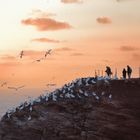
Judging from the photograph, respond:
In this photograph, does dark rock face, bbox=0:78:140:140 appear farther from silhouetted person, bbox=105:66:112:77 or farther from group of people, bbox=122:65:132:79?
silhouetted person, bbox=105:66:112:77

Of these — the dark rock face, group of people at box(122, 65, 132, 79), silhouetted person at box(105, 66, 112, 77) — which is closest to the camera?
the dark rock face

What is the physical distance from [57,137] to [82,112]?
432 centimetres

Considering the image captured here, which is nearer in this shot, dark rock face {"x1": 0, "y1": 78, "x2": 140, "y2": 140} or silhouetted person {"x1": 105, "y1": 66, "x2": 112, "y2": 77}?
dark rock face {"x1": 0, "y1": 78, "x2": 140, "y2": 140}

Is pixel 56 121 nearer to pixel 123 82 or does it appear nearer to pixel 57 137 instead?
pixel 57 137

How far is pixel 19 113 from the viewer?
3150 inches

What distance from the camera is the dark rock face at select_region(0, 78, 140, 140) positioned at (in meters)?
70.0

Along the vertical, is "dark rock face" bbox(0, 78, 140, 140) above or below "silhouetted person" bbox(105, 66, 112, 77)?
below

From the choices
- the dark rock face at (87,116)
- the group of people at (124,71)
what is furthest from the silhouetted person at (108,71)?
the dark rock face at (87,116)

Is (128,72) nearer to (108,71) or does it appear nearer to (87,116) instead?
(108,71)

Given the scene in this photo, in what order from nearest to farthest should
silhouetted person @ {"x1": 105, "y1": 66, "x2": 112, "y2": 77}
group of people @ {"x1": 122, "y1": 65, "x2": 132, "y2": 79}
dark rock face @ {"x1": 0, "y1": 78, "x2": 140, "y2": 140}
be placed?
dark rock face @ {"x1": 0, "y1": 78, "x2": 140, "y2": 140}, group of people @ {"x1": 122, "y1": 65, "x2": 132, "y2": 79}, silhouetted person @ {"x1": 105, "y1": 66, "x2": 112, "y2": 77}

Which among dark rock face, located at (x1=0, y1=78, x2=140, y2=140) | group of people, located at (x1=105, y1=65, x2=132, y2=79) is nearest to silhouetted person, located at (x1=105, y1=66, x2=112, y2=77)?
group of people, located at (x1=105, y1=65, x2=132, y2=79)

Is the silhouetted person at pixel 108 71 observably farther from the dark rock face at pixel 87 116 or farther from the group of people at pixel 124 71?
the dark rock face at pixel 87 116

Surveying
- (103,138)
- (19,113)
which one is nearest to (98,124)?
(103,138)

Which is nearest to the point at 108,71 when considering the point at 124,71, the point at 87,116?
the point at 124,71
